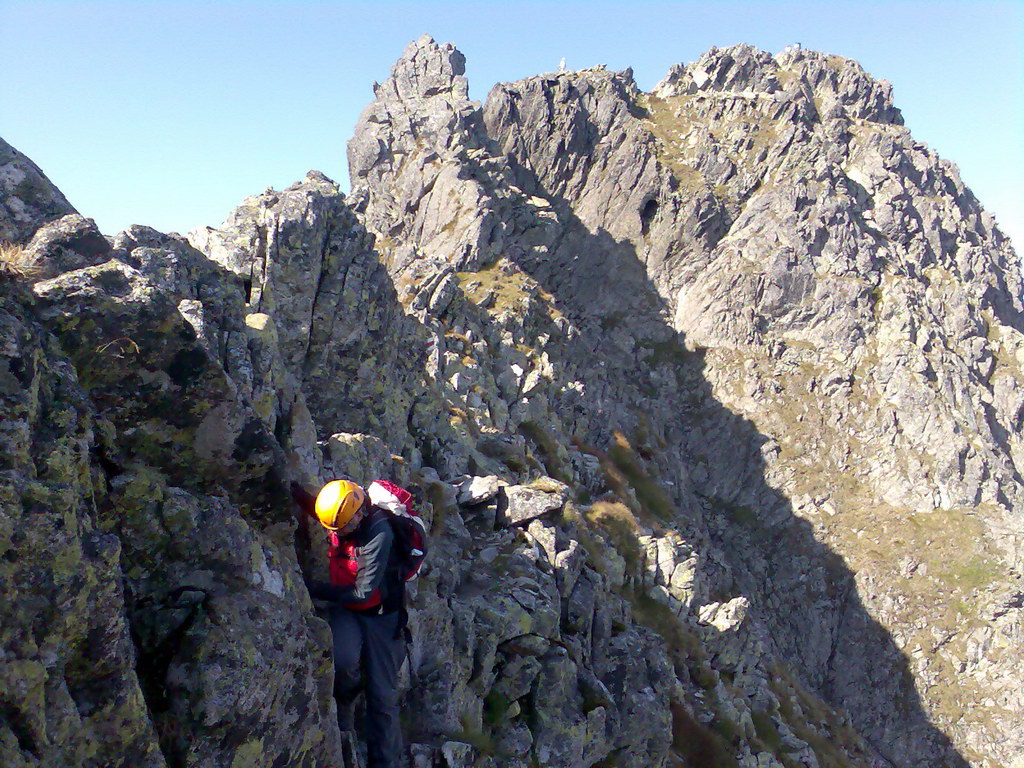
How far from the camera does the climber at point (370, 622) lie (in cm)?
877

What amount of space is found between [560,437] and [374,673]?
36.5 m

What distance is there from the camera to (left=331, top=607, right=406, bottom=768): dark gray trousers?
897 centimetres

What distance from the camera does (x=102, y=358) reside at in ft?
25.0

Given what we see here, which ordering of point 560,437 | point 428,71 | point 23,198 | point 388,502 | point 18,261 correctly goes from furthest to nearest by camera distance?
point 428,71
point 560,437
point 388,502
point 23,198
point 18,261

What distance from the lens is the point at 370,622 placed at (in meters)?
8.98

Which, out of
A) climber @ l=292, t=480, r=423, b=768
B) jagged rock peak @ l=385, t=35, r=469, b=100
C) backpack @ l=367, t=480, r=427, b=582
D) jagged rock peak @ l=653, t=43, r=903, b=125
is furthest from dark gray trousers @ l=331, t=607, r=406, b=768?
jagged rock peak @ l=653, t=43, r=903, b=125

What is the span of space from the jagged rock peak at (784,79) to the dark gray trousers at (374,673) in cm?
13321

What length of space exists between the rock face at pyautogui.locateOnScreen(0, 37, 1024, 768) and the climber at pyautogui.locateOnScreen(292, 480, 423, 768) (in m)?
0.64

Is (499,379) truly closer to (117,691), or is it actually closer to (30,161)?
(30,161)

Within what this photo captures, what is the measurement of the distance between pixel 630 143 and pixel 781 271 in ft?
107

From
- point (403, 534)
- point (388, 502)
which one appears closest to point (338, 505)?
point (388, 502)

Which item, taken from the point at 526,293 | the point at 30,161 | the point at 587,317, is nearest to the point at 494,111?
the point at 587,317

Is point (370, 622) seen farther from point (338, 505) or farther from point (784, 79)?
point (784, 79)

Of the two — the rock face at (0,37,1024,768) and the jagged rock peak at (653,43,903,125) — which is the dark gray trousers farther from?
the jagged rock peak at (653,43,903,125)
